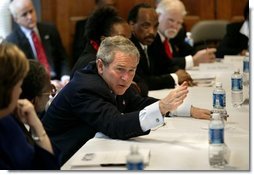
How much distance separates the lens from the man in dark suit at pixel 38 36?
16.3 feet

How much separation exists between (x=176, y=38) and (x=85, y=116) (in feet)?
10.3

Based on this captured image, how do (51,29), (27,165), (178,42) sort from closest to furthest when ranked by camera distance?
(27,165) < (51,29) < (178,42)

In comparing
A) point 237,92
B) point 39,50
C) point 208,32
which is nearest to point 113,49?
point 237,92

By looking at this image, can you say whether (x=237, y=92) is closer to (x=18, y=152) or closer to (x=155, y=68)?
(x=155, y=68)

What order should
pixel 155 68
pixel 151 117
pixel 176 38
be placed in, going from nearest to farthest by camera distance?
pixel 151 117
pixel 155 68
pixel 176 38

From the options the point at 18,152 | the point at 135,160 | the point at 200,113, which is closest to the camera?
the point at 135,160

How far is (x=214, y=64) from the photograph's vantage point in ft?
15.6

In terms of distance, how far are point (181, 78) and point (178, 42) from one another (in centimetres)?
164

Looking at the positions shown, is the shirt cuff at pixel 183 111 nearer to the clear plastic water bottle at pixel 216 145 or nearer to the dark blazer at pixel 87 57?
the dark blazer at pixel 87 57

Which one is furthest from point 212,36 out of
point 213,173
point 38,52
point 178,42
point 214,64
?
point 213,173

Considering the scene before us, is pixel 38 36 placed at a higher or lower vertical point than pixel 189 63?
higher

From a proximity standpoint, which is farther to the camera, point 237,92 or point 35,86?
point 237,92

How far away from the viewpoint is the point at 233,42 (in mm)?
5438

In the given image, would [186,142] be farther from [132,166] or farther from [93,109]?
[132,166]
